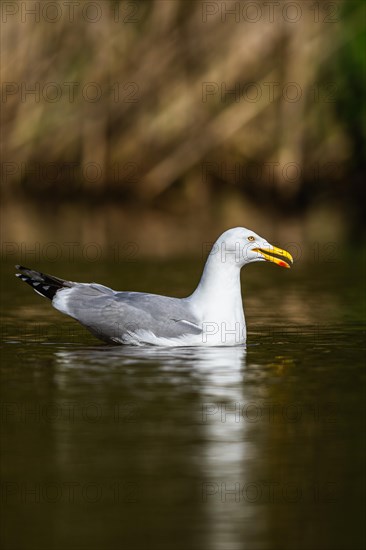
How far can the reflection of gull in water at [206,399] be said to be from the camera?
241 inches

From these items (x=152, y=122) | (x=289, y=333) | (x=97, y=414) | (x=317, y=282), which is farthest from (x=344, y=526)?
(x=152, y=122)

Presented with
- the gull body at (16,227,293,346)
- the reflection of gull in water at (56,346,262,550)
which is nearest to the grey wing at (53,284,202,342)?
the gull body at (16,227,293,346)

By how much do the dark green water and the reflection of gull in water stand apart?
0.04 feet

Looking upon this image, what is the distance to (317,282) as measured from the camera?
14.9 meters

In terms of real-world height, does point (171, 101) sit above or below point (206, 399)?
above

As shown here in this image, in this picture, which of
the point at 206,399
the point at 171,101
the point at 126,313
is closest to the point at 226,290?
the point at 126,313

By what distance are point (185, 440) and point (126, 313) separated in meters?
3.07

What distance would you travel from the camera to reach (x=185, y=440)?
7.34 metres

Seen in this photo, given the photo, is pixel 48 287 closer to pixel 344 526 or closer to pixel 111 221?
pixel 344 526

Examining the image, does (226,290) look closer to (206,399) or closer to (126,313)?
(126,313)

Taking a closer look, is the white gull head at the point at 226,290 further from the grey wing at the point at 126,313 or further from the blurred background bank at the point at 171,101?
the blurred background bank at the point at 171,101

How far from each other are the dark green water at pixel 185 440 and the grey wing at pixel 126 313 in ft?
0.47

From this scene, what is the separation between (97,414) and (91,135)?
19.2m

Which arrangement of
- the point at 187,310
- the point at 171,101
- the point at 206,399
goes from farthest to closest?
the point at 171,101
the point at 187,310
the point at 206,399
